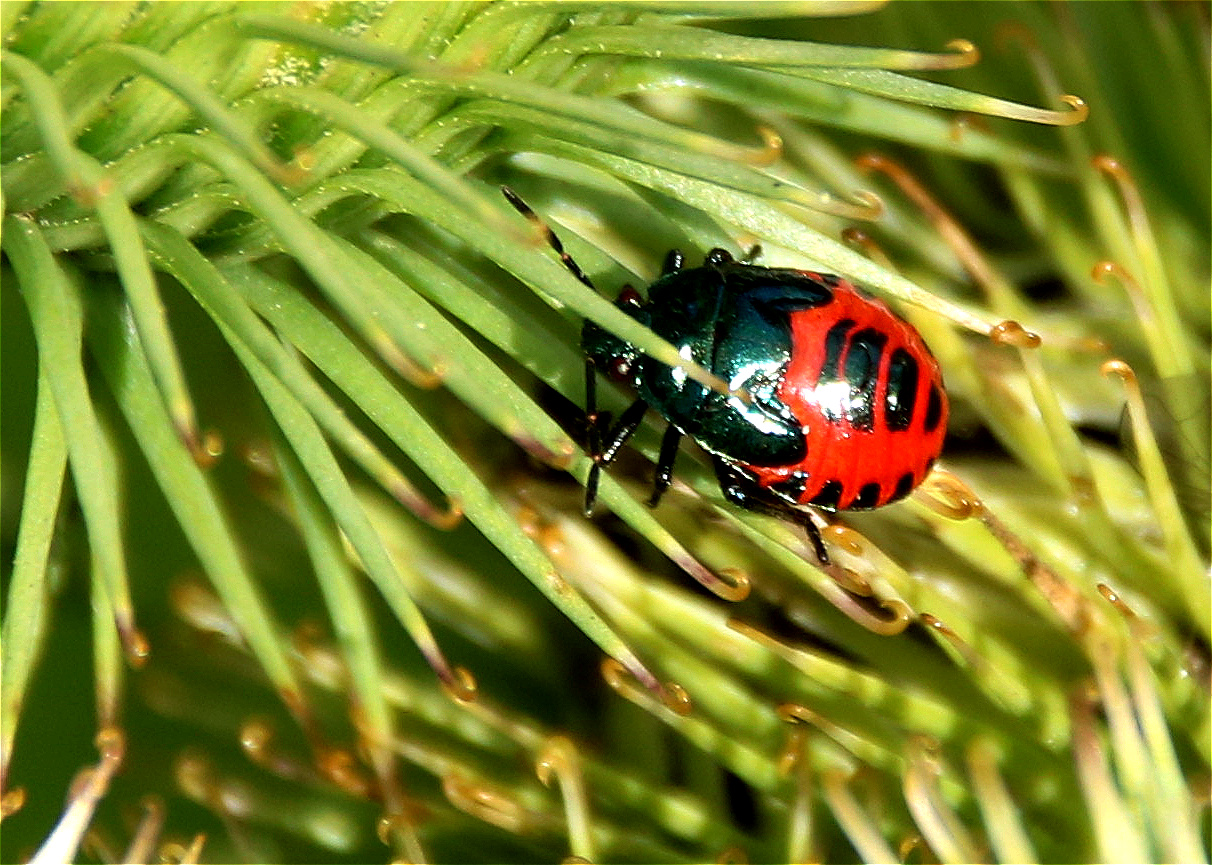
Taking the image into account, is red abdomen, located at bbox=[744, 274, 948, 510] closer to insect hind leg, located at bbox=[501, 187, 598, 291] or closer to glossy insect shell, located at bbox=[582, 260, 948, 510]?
glossy insect shell, located at bbox=[582, 260, 948, 510]

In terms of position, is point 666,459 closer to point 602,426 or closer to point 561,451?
point 602,426

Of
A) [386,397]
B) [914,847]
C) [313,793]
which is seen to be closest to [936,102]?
[386,397]

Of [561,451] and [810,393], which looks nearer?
[561,451]

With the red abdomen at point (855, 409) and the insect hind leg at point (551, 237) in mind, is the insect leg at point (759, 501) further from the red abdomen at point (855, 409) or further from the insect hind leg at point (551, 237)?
the insect hind leg at point (551, 237)

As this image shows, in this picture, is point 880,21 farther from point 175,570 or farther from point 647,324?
point 175,570

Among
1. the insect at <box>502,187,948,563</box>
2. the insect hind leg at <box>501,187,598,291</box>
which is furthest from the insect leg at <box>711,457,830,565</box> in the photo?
the insect hind leg at <box>501,187,598,291</box>

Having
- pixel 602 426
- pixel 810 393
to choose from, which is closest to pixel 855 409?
pixel 810 393
